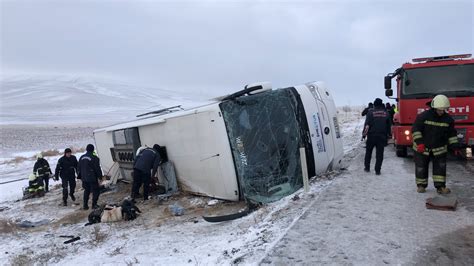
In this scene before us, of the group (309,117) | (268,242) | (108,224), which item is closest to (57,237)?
(108,224)

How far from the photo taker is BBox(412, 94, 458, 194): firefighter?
670cm

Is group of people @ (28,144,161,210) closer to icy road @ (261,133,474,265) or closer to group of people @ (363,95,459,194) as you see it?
icy road @ (261,133,474,265)

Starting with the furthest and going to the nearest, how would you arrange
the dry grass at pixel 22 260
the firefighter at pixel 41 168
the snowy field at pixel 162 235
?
the firefighter at pixel 41 168, the dry grass at pixel 22 260, the snowy field at pixel 162 235

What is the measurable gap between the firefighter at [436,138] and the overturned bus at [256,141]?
1985 mm

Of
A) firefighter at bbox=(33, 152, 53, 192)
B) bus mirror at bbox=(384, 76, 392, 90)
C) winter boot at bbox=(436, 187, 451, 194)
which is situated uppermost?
bus mirror at bbox=(384, 76, 392, 90)

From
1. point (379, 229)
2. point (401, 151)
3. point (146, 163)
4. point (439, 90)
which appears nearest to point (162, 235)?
point (146, 163)

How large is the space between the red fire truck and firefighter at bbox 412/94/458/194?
136 inches

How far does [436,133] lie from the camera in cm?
671

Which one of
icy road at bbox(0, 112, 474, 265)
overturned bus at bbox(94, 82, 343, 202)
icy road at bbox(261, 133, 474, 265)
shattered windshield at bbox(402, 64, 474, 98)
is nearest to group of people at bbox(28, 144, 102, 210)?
icy road at bbox(0, 112, 474, 265)

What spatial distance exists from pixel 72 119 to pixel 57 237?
7247cm

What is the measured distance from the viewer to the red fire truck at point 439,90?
388 inches

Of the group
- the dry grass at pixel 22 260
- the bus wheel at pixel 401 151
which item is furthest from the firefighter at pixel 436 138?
the dry grass at pixel 22 260

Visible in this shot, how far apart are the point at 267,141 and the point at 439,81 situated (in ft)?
16.8

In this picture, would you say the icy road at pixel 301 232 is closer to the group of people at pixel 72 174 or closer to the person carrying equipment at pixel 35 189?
the group of people at pixel 72 174
